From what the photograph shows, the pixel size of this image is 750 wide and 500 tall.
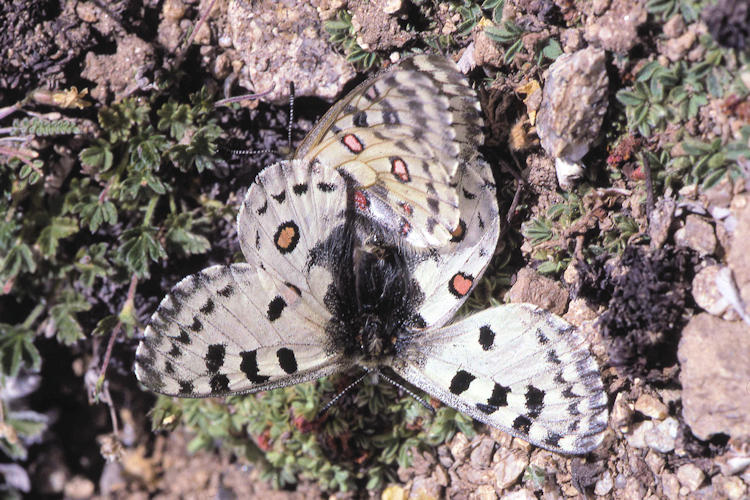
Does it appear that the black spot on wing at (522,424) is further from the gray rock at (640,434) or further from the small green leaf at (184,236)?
the small green leaf at (184,236)

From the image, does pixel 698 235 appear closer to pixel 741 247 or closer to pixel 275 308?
pixel 741 247

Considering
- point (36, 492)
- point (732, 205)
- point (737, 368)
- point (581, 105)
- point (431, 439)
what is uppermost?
point (581, 105)

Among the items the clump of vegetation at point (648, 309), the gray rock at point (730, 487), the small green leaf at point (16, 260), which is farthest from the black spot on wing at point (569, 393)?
the small green leaf at point (16, 260)

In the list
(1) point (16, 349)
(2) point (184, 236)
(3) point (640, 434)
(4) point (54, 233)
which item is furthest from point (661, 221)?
(1) point (16, 349)

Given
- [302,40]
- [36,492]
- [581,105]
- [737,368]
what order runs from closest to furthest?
[737,368], [581,105], [302,40], [36,492]

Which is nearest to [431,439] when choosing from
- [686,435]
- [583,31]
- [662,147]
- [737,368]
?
[686,435]

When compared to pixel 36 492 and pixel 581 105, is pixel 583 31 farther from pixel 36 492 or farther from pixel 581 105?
pixel 36 492

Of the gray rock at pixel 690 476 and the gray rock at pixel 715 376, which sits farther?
the gray rock at pixel 690 476
